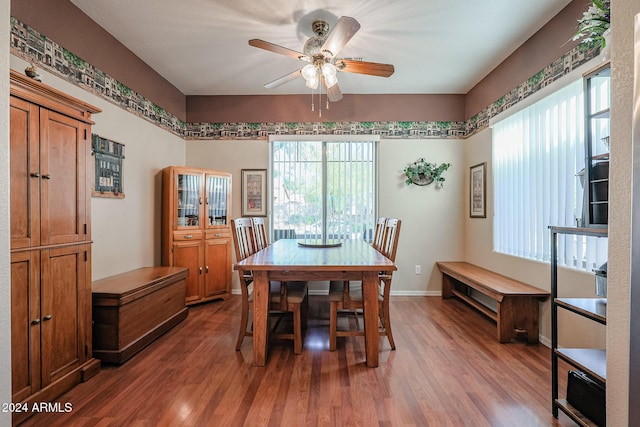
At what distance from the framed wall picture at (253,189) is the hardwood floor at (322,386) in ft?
6.43

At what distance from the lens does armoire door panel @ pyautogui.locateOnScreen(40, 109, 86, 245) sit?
1802 mm

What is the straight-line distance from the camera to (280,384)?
6.74 feet

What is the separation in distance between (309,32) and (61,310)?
2900mm

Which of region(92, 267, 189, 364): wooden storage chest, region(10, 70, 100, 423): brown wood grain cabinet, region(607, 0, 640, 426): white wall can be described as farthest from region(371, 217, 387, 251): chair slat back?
region(10, 70, 100, 423): brown wood grain cabinet

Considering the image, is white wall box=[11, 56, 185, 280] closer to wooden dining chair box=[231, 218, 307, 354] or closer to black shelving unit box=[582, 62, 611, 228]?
wooden dining chair box=[231, 218, 307, 354]

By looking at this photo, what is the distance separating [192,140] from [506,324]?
14.6ft

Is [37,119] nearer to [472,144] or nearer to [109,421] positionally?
[109,421]

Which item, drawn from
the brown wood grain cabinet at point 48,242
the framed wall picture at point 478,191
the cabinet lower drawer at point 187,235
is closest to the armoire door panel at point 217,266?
the cabinet lower drawer at point 187,235

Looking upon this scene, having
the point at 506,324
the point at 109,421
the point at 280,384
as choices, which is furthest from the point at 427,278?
the point at 109,421

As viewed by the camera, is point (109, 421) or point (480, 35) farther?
point (480, 35)

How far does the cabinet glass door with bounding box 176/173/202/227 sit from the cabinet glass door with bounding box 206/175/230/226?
0.13 meters

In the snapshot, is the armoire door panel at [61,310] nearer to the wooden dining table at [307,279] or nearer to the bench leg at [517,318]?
the wooden dining table at [307,279]

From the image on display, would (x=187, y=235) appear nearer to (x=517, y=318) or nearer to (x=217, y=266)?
(x=217, y=266)

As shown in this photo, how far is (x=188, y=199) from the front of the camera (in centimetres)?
385
